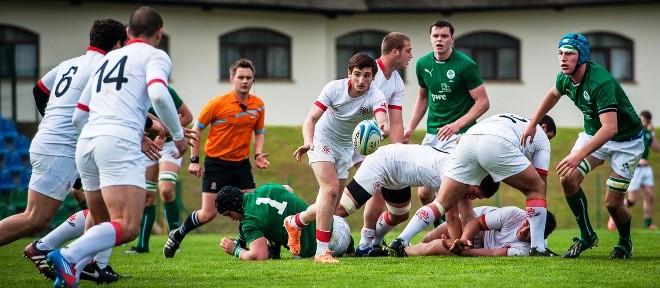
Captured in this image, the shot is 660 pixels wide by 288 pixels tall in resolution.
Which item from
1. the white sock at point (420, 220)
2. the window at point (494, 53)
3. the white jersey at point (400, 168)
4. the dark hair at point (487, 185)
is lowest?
the white sock at point (420, 220)

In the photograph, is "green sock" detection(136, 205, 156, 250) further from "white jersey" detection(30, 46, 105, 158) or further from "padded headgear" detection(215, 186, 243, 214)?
"white jersey" detection(30, 46, 105, 158)

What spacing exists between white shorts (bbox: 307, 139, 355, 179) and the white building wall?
68.6 feet

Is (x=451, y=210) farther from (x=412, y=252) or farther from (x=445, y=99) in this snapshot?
(x=445, y=99)

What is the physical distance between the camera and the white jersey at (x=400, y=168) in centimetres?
1087

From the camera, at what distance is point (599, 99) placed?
1022 centimetres

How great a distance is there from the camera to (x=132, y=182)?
312 inches

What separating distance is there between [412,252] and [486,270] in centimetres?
216

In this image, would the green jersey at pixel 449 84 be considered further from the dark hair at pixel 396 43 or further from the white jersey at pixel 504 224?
the white jersey at pixel 504 224

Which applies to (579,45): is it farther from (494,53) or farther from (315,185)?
(494,53)

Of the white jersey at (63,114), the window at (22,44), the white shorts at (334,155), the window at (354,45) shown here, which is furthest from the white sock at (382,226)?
the window at (354,45)

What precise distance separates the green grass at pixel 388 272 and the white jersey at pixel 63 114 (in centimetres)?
116

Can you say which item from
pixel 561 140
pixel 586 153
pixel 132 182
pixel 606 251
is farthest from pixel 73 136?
pixel 561 140

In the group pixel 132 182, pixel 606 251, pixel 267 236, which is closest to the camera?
pixel 132 182

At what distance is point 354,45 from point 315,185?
9467 millimetres
